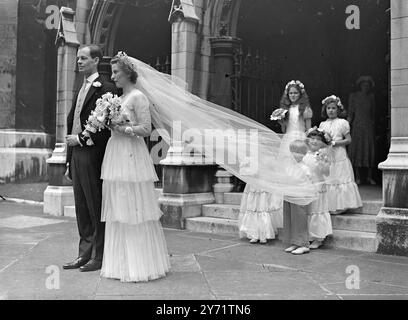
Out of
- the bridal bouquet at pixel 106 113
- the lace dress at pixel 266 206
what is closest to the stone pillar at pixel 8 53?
the lace dress at pixel 266 206

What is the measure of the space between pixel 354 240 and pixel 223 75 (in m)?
4.25

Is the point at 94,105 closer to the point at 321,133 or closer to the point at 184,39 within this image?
the point at 321,133

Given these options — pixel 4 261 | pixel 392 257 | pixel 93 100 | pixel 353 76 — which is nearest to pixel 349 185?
pixel 392 257

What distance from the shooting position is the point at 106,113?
5.09 metres

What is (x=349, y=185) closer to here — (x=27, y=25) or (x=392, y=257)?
(x=392, y=257)

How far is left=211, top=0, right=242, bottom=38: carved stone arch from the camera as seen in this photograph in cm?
944

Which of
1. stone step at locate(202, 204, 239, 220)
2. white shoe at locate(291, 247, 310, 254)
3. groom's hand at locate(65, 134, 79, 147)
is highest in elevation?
groom's hand at locate(65, 134, 79, 147)

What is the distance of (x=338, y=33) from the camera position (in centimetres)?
1369

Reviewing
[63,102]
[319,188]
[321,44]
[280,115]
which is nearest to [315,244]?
[319,188]

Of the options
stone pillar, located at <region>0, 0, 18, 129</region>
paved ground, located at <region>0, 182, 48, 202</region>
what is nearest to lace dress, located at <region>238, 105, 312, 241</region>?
paved ground, located at <region>0, 182, 48, 202</region>

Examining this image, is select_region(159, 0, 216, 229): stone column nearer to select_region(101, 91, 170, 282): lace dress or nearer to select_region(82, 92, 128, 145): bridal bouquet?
select_region(101, 91, 170, 282): lace dress

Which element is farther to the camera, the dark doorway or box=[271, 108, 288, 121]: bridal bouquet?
the dark doorway

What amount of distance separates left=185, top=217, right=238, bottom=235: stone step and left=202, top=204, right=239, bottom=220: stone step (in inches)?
5.7
